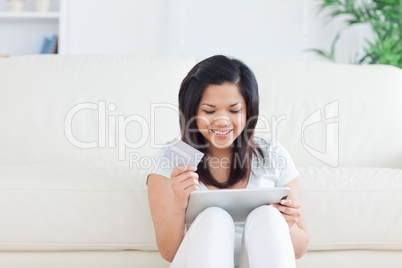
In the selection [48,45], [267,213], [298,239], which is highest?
[48,45]

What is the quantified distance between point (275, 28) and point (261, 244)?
2968 mm

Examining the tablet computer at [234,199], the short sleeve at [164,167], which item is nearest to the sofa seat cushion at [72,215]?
the short sleeve at [164,167]

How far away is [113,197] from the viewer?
1.60 meters

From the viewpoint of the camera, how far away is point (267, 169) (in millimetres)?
1563

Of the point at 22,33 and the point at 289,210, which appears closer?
the point at 289,210

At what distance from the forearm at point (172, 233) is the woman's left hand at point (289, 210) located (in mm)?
241

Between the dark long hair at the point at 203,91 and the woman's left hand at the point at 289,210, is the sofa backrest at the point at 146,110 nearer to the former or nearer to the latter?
the dark long hair at the point at 203,91

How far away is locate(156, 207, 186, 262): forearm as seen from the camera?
4.44ft

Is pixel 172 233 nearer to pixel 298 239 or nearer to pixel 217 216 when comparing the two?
pixel 217 216

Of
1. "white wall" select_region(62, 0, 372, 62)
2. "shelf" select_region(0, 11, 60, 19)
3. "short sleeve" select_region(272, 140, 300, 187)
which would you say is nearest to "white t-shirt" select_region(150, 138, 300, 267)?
"short sleeve" select_region(272, 140, 300, 187)

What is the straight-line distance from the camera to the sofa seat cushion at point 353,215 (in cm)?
162

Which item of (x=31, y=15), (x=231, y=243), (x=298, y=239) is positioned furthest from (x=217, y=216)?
(x=31, y=15)

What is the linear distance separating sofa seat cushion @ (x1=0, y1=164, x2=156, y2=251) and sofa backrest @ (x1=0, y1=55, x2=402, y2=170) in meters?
0.40

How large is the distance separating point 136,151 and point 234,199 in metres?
0.83
